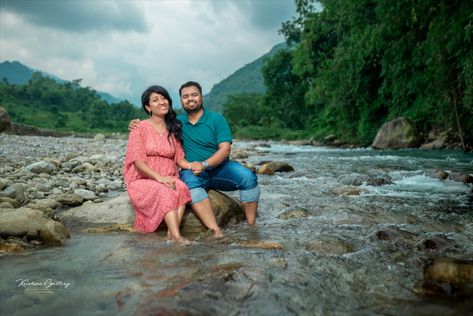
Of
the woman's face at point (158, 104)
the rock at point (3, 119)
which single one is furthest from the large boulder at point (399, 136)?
the rock at point (3, 119)

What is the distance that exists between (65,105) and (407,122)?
66.3 m

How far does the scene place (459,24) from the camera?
8641 millimetres

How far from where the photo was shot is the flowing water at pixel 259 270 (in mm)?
2139

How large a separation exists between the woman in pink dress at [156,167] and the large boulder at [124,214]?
0.26m

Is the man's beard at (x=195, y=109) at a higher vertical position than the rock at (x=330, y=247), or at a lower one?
higher

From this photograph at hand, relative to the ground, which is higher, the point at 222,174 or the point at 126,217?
the point at 222,174

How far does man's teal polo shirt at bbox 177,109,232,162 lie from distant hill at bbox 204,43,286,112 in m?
122

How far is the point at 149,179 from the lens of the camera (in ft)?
13.6

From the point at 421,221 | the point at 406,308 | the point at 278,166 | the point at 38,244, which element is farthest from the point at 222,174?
the point at 278,166

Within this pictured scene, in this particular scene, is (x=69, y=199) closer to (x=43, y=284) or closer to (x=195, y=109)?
(x=195, y=109)

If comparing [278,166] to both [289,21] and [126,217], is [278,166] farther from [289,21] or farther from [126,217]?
[289,21]

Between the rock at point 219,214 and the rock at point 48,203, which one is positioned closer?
the rock at point 219,214

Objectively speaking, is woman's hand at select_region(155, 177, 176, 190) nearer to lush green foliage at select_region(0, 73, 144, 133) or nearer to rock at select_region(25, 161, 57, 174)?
rock at select_region(25, 161, 57, 174)

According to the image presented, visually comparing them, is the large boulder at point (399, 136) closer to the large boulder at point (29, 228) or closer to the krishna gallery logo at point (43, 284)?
the large boulder at point (29, 228)
